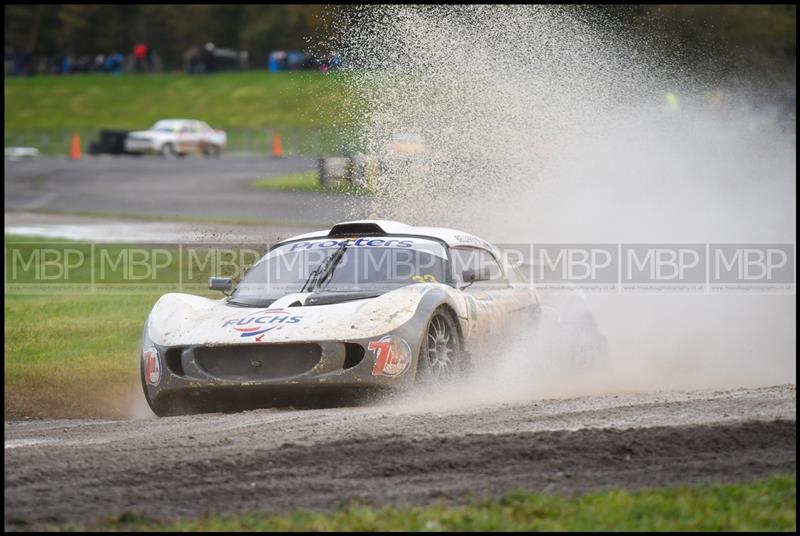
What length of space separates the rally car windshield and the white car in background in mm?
41717

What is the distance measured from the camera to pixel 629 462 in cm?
593

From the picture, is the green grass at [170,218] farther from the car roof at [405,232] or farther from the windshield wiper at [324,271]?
the windshield wiper at [324,271]

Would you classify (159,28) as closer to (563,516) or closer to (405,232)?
(405,232)

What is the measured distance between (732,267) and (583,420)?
9.73 meters

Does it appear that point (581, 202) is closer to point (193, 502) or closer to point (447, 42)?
point (447, 42)

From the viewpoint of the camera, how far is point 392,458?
6070 mm

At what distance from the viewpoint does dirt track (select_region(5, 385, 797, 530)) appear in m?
5.40

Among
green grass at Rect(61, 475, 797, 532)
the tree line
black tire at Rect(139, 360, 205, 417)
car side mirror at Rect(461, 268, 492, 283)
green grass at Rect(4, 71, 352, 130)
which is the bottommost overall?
black tire at Rect(139, 360, 205, 417)

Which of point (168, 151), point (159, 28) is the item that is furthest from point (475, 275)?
point (159, 28)

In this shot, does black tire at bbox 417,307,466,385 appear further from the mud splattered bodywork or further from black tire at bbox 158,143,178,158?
black tire at bbox 158,143,178,158

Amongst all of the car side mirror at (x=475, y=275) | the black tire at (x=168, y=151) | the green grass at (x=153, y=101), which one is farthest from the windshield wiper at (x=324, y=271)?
the green grass at (x=153, y=101)

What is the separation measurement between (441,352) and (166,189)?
2722 cm

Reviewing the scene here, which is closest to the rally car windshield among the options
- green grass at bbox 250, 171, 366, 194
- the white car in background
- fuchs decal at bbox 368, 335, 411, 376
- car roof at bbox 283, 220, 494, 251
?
car roof at bbox 283, 220, 494, 251

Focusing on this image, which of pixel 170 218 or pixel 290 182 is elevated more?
pixel 290 182
